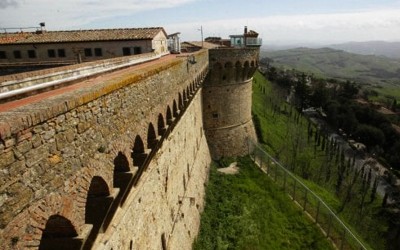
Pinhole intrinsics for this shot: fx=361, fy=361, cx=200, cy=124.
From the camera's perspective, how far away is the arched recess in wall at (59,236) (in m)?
6.24

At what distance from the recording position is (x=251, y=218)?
998 inches

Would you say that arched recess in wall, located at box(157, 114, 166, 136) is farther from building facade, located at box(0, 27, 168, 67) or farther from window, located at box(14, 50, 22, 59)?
window, located at box(14, 50, 22, 59)

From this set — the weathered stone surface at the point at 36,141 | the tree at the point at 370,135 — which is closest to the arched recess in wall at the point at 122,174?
the weathered stone surface at the point at 36,141

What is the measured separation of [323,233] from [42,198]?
26.4 m

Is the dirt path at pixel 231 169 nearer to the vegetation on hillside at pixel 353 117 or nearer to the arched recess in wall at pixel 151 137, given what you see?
the arched recess in wall at pixel 151 137

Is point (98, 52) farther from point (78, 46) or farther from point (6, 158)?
point (6, 158)

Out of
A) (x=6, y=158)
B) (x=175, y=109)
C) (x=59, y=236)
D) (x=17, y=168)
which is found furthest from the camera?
(x=175, y=109)

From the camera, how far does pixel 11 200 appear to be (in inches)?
177

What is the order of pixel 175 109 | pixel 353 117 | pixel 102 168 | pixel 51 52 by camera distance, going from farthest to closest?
pixel 353 117 → pixel 51 52 → pixel 175 109 → pixel 102 168

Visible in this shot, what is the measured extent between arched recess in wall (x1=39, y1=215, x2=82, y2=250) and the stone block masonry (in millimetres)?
18

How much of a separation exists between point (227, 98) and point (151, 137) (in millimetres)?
20748

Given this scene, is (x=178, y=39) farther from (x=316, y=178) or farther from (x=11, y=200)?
(x=11, y=200)

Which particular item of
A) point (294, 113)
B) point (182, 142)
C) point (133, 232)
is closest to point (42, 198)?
point (133, 232)

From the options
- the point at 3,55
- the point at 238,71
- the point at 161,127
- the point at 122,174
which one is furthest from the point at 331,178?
the point at 122,174
